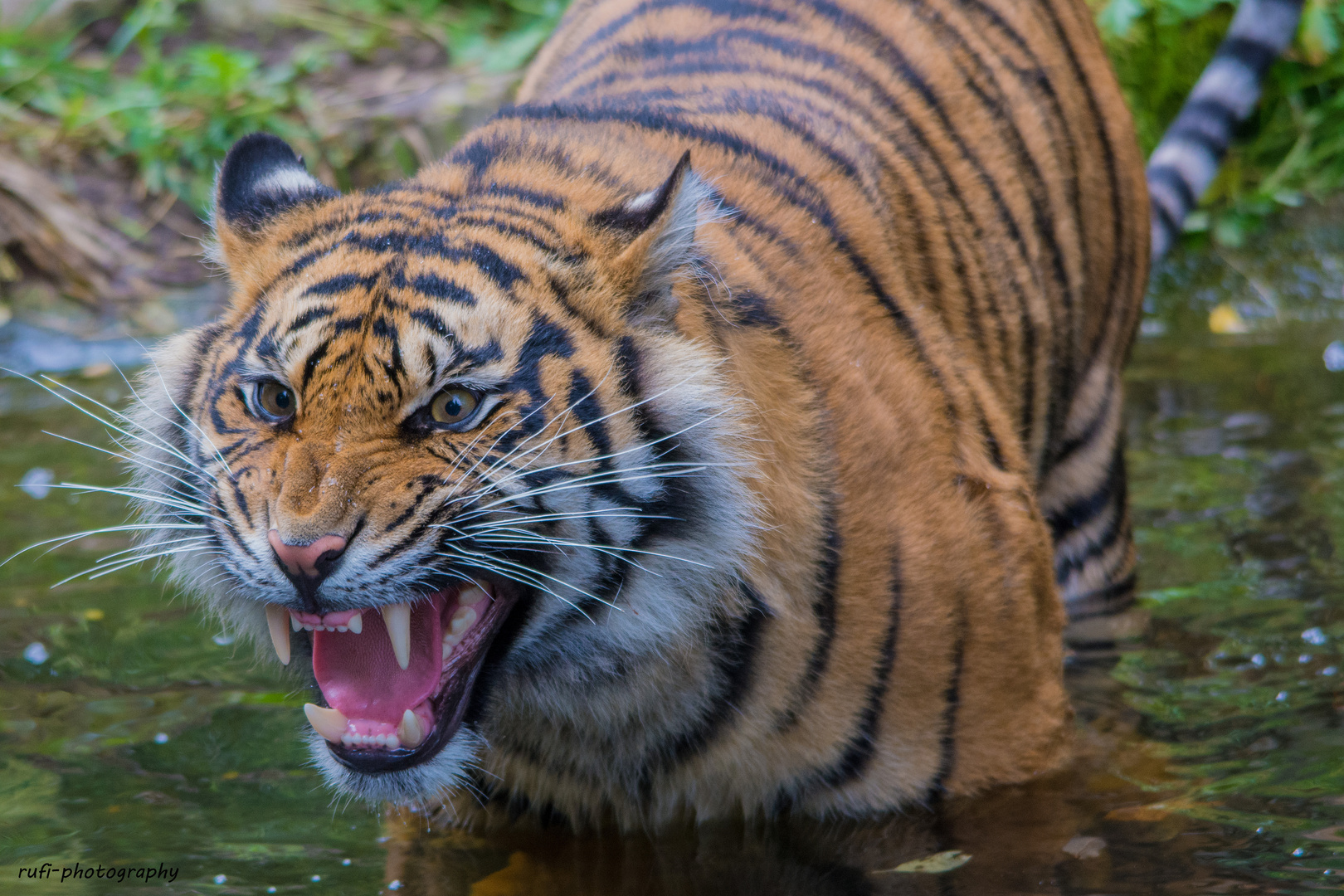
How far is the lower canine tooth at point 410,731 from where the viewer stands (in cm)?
185

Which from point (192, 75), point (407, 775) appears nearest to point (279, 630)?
point (407, 775)

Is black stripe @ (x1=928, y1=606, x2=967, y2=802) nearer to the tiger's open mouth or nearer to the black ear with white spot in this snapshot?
the tiger's open mouth

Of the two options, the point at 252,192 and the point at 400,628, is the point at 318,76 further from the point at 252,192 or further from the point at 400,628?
the point at 400,628

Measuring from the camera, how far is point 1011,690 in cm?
227

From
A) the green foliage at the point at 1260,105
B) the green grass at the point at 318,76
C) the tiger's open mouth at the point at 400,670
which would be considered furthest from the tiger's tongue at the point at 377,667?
the green foliage at the point at 1260,105

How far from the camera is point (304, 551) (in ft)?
5.57

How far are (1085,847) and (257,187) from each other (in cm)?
155

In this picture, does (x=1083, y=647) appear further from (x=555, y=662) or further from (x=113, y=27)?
(x=113, y=27)

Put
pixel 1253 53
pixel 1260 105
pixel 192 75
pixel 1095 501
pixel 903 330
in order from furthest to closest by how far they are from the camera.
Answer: pixel 192 75, pixel 1260 105, pixel 1253 53, pixel 1095 501, pixel 903 330

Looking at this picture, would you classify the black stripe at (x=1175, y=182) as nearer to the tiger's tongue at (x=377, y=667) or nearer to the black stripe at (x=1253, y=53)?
the black stripe at (x=1253, y=53)

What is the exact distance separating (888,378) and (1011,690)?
50cm

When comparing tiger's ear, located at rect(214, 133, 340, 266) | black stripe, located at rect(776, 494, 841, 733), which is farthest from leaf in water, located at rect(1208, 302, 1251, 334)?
tiger's ear, located at rect(214, 133, 340, 266)

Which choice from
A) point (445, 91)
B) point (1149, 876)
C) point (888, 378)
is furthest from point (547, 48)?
point (445, 91)

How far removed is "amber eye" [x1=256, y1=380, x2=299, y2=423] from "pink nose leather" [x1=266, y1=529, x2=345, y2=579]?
7.7 inches
